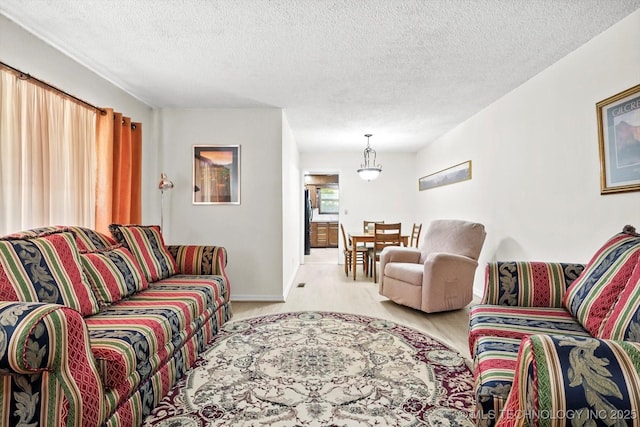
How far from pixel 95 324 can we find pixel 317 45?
7.54 feet

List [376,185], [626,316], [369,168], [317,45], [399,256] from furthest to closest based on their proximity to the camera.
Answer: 1. [376,185]
2. [369,168]
3. [399,256]
4. [317,45]
5. [626,316]

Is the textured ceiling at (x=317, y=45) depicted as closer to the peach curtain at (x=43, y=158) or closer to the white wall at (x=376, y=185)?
the peach curtain at (x=43, y=158)

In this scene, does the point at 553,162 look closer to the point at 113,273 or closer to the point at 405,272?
the point at 405,272

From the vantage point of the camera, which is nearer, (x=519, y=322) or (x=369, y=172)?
(x=519, y=322)

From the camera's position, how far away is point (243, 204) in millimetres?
4254

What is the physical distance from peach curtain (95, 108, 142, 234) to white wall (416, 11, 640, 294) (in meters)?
3.83

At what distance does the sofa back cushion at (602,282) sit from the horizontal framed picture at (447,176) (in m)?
2.88

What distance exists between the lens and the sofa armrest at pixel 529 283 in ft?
7.02

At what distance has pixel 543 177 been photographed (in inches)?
124

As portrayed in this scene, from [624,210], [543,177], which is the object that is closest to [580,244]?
[624,210]

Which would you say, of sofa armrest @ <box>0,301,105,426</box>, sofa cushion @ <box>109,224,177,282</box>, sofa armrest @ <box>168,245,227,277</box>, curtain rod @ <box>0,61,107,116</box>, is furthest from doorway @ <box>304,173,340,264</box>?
sofa armrest @ <box>0,301,105,426</box>

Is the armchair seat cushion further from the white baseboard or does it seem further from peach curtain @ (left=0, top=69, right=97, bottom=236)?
peach curtain @ (left=0, top=69, right=97, bottom=236)

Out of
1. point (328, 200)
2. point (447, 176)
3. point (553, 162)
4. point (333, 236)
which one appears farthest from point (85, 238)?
point (328, 200)

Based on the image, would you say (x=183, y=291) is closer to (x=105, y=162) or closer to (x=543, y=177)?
(x=105, y=162)
